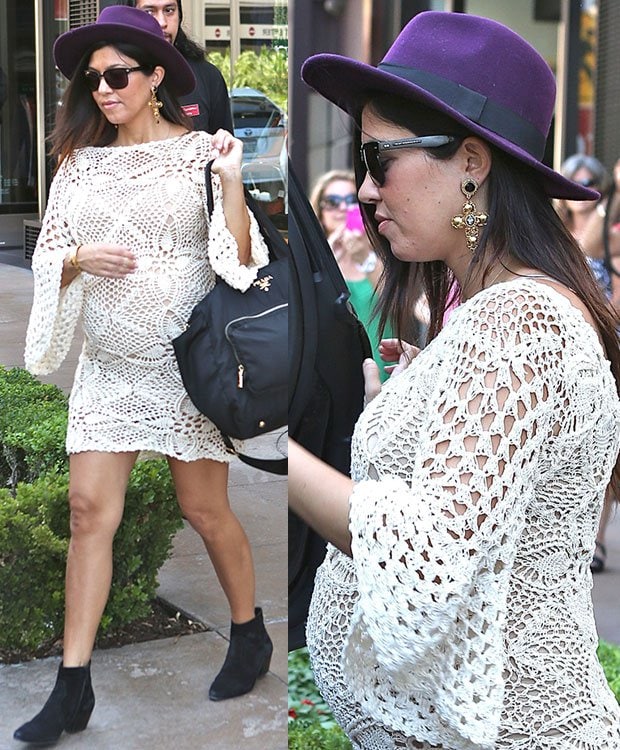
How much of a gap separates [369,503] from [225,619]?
0.87 m

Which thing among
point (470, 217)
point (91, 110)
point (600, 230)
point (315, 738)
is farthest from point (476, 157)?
point (600, 230)

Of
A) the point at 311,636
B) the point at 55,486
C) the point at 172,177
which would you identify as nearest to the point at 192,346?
the point at 172,177

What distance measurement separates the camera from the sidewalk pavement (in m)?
1.62

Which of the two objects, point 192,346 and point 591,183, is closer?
point 192,346

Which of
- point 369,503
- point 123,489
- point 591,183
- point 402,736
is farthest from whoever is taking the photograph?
point 591,183

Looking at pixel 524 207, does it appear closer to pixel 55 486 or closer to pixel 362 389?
pixel 362 389

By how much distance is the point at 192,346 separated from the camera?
1.56 m

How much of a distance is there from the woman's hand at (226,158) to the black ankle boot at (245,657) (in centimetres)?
64

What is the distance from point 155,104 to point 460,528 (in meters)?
0.90

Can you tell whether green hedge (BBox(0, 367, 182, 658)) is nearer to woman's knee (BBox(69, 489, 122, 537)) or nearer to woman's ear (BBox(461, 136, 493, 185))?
woman's knee (BBox(69, 489, 122, 537))

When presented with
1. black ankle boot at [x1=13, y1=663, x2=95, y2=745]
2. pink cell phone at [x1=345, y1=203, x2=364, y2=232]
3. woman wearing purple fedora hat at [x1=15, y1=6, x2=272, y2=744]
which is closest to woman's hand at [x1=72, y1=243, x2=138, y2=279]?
woman wearing purple fedora hat at [x1=15, y1=6, x2=272, y2=744]

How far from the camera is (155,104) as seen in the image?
1.58 metres

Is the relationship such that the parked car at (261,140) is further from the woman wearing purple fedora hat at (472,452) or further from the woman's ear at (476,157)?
the woman's ear at (476,157)

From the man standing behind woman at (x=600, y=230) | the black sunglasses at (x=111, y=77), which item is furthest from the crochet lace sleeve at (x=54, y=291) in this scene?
the man standing behind woman at (x=600, y=230)
